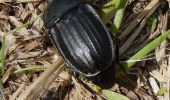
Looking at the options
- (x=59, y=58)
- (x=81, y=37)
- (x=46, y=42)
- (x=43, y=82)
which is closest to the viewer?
(x=81, y=37)

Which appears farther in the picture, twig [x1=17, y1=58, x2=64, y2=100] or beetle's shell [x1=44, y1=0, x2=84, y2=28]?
beetle's shell [x1=44, y1=0, x2=84, y2=28]

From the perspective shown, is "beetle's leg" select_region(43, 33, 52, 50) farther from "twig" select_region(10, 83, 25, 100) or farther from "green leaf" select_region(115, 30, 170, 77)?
"green leaf" select_region(115, 30, 170, 77)

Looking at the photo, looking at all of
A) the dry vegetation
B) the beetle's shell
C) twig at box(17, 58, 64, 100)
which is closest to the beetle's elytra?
the beetle's shell

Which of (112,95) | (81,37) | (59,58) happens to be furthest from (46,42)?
(112,95)

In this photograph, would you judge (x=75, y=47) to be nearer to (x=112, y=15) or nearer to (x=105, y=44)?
(x=105, y=44)

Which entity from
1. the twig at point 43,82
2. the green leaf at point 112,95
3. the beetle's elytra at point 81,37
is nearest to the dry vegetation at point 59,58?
the twig at point 43,82

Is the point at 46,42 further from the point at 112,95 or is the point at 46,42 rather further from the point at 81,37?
the point at 112,95

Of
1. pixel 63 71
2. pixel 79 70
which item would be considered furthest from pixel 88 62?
pixel 63 71
